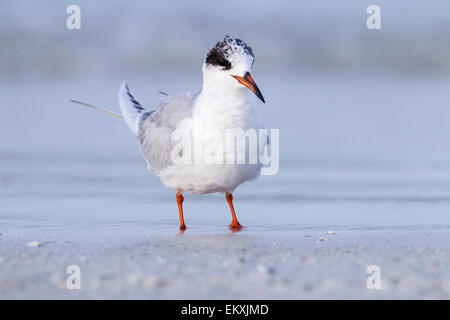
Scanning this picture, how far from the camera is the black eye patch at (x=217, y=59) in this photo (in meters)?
4.93

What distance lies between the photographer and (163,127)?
5.40 metres

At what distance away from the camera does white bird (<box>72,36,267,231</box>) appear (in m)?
4.91

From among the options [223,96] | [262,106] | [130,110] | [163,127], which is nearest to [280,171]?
[130,110]

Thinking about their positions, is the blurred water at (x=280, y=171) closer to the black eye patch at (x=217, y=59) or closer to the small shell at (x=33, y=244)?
the small shell at (x=33, y=244)

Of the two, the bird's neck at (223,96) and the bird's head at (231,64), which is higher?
the bird's head at (231,64)

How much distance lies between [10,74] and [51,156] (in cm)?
595

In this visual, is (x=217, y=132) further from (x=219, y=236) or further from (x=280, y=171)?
(x=280, y=171)

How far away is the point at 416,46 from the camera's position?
573 inches

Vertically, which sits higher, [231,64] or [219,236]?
[231,64]

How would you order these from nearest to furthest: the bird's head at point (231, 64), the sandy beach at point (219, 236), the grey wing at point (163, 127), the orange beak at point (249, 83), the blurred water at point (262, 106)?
the sandy beach at point (219, 236) < the orange beak at point (249, 83) < the bird's head at point (231, 64) < the grey wing at point (163, 127) < the blurred water at point (262, 106)

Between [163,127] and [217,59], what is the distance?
2.08 ft

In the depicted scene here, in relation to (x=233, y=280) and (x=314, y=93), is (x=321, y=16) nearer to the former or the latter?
(x=314, y=93)

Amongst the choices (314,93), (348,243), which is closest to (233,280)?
(348,243)

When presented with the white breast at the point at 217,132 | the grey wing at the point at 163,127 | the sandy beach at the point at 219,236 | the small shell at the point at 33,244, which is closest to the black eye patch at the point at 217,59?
the white breast at the point at 217,132
